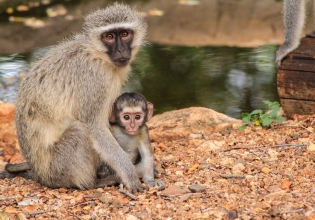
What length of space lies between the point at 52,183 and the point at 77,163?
38 cm

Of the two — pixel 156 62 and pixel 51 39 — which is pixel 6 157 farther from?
pixel 51 39

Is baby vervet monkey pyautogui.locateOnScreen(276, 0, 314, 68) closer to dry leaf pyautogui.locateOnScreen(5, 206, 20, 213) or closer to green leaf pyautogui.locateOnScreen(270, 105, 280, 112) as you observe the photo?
green leaf pyautogui.locateOnScreen(270, 105, 280, 112)

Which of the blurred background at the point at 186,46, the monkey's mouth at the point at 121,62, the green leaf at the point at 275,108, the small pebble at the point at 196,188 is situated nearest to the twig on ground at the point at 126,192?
the small pebble at the point at 196,188

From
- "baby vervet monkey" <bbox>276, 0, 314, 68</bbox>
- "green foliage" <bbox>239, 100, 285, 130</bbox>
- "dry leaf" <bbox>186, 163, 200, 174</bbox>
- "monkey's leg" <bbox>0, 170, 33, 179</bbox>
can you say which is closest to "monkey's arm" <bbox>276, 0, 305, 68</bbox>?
"baby vervet monkey" <bbox>276, 0, 314, 68</bbox>

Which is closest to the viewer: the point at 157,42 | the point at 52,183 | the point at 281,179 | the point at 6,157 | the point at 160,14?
the point at 281,179

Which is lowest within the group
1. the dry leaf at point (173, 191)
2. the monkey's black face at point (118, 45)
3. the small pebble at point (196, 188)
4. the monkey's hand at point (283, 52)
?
the dry leaf at point (173, 191)

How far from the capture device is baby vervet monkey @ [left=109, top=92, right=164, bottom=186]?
18.0ft

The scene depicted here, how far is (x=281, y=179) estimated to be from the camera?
518 cm

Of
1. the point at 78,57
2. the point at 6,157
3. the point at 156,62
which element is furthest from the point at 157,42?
the point at 78,57

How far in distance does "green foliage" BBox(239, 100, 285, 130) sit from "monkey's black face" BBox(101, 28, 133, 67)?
1781 millimetres

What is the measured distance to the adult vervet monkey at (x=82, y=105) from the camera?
534 centimetres

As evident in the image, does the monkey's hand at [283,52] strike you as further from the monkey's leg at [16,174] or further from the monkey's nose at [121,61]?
the monkey's leg at [16,174]

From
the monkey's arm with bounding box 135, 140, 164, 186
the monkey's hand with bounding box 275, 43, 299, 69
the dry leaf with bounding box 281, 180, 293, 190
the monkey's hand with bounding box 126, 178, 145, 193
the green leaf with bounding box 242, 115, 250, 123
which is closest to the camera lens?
the dry leaf with bounding box 281, 180, 293, 190

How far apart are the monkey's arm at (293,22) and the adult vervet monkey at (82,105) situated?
2302 mm
